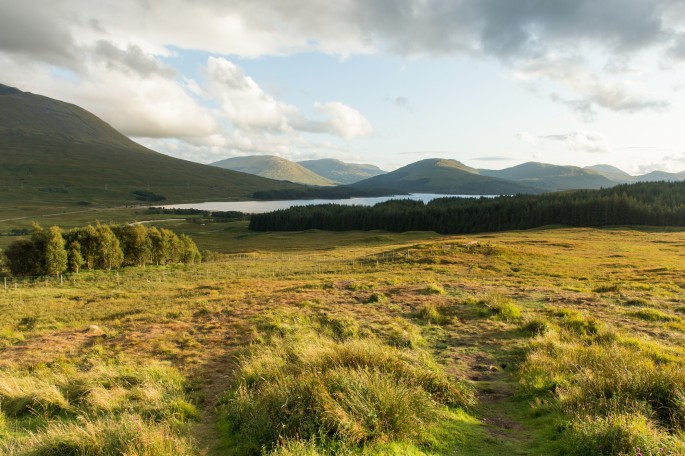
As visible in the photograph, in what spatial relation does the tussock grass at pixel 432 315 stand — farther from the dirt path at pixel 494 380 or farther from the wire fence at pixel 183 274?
the wire fence at pixel 183 274

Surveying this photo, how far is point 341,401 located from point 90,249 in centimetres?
6042

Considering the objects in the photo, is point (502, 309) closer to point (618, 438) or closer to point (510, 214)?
point (618, 438)

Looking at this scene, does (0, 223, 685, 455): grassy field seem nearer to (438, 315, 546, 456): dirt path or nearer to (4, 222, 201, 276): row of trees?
(438, 315, 546, 456): dirt path

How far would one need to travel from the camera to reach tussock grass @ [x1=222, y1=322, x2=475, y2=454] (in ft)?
19.6

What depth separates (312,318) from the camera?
17.0 metres

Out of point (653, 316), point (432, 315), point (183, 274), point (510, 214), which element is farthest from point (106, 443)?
point (510, 214)

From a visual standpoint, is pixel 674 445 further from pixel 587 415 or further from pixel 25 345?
pixel 25 345

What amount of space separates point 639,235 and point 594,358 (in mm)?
103541

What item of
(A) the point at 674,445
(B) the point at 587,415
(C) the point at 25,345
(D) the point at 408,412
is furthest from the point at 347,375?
(C) the point at 25,345

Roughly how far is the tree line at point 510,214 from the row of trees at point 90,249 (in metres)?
97.8

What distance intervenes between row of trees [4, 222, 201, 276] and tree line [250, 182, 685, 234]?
9781cm

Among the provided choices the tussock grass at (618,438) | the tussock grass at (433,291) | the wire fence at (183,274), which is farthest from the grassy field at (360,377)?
the wire fence at (183,274)

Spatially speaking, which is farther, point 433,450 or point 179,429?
point 179,429

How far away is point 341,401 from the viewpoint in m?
6.46
